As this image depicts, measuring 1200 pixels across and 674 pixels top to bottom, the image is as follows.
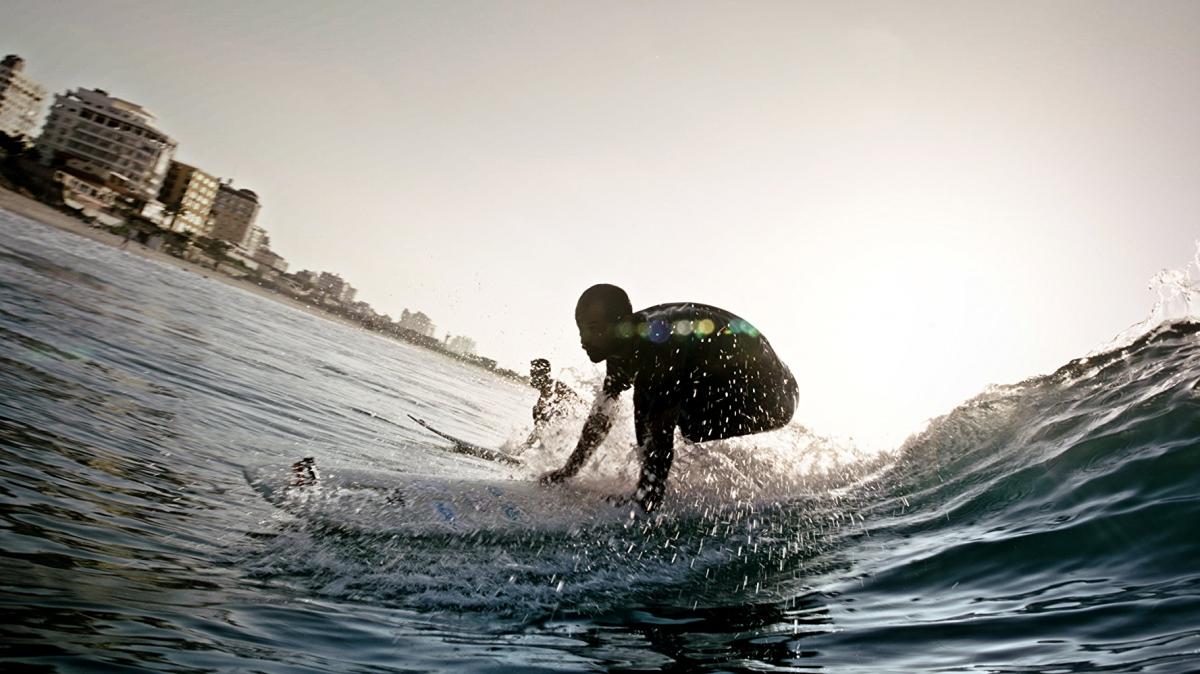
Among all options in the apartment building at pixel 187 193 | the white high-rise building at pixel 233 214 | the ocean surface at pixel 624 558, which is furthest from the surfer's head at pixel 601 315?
the white high-rise building at pixel 233 214

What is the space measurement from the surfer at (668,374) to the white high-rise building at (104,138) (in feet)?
377

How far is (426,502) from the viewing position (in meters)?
3.79

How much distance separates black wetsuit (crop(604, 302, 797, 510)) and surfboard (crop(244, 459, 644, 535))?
441mm

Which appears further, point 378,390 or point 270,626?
point 378,390

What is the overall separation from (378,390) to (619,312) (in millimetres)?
12019

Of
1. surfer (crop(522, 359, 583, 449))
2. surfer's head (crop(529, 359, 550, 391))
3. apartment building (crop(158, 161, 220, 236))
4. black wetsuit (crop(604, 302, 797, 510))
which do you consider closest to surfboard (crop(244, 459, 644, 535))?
black wetsuit (crop(604, 302, 797, 510))

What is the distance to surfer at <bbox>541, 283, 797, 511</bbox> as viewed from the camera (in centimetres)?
411

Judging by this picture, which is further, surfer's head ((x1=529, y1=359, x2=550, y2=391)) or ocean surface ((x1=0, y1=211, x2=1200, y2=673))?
surfer's head ((x1=529, y1=359, x2=550, y2=391))

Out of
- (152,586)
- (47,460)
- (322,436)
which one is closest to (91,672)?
(152,586)

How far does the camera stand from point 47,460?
316 centimetres

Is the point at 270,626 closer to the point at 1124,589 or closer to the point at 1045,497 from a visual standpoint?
the point at 1124,589

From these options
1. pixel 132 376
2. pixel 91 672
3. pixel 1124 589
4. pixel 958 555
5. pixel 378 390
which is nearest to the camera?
pixel 91 672

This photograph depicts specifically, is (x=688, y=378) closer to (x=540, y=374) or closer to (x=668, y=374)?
(x=668, y=374)

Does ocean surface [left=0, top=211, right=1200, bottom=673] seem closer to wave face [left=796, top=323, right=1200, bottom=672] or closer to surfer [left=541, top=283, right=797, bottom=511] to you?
wave face [left=796, top=323, right=1200, bottom=672]
